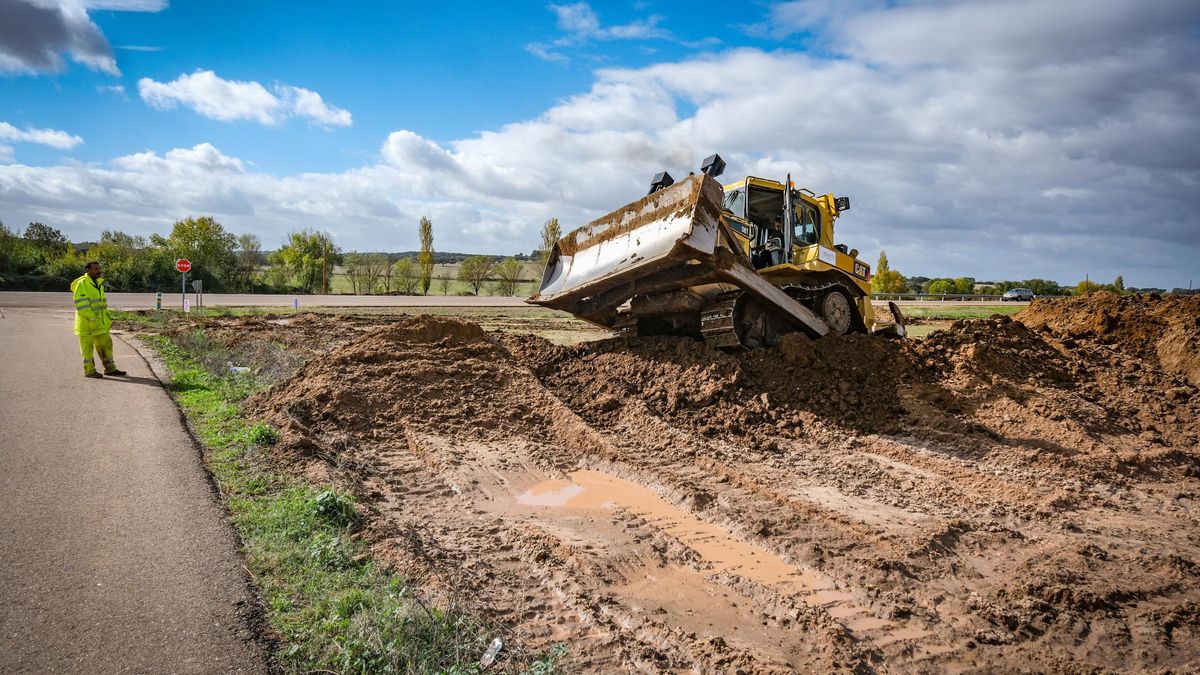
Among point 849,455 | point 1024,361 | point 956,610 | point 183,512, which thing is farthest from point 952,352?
point 183,512

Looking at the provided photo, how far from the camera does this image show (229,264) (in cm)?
4975

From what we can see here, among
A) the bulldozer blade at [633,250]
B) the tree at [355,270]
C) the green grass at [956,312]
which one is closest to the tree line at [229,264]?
the tree at [355,270]

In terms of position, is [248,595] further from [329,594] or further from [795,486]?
[795,486]

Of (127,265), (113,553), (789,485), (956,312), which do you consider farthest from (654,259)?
(127,265)

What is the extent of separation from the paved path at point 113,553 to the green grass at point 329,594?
0.16 meters

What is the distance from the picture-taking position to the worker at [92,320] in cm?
1045

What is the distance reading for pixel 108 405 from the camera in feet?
Answer: 28.2

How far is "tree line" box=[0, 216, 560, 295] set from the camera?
42812mm

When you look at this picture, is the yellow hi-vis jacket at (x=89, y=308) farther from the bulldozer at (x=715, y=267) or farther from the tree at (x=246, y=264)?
the tree at (x=246, y=264)

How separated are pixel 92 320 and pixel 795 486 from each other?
10.7 meters

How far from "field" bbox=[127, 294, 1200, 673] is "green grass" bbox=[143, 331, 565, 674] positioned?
22 centimetres

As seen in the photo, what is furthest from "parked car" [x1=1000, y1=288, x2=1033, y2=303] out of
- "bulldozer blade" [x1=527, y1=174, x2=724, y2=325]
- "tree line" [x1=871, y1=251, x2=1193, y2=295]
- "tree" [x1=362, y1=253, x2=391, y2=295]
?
"bulldozer blade" [x1=527, y1=174, x2=724, y2=325]

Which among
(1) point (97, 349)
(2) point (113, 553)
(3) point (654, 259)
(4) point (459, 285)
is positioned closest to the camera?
(2) point (113, 553)

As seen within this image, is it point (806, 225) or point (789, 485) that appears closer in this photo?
point (789, 485)
